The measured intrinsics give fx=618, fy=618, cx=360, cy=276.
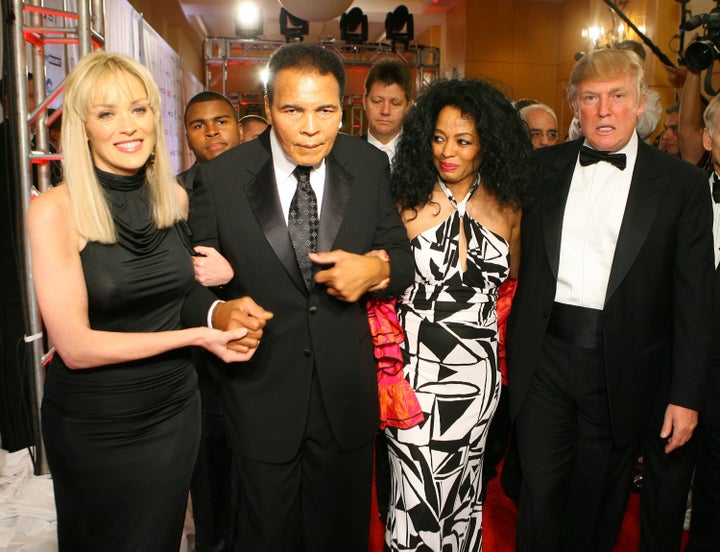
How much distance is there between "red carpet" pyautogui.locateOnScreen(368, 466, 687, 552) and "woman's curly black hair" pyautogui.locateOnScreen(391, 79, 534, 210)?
5.25 ft

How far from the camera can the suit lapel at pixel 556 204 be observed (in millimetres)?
2104

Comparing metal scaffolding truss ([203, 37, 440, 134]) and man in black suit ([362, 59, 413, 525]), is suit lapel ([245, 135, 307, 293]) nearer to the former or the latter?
man in black suit ([362, 59, 413, 525])

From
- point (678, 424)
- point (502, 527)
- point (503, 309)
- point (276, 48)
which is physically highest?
point (276, 48)

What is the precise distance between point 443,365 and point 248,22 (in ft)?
33.3

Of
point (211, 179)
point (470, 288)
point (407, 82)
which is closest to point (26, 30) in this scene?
point (211, 179)

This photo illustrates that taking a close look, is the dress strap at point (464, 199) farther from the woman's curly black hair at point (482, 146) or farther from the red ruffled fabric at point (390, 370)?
the red ruffled fabric at point (390, 370)

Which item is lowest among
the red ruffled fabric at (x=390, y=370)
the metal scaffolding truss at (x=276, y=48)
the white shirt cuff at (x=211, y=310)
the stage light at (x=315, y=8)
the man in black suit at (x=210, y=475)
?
the man in black suit at (x=210, y=475)

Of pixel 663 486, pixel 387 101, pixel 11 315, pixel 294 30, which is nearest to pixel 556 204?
pixel 663 486

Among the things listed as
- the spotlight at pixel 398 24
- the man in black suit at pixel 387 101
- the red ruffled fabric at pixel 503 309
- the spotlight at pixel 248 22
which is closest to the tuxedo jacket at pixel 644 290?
the red ruffled fabric at pixel 503 309

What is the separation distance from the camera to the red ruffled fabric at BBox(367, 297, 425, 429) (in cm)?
199

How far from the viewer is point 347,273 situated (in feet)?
5.33

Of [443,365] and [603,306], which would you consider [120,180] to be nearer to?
[443,365]

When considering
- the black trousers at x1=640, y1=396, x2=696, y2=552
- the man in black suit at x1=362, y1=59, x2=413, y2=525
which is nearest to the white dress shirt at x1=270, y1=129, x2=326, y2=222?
the black trousers at x1=640, y1=396, x2=696, y2=552

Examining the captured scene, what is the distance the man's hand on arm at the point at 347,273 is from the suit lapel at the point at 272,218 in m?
0.09
